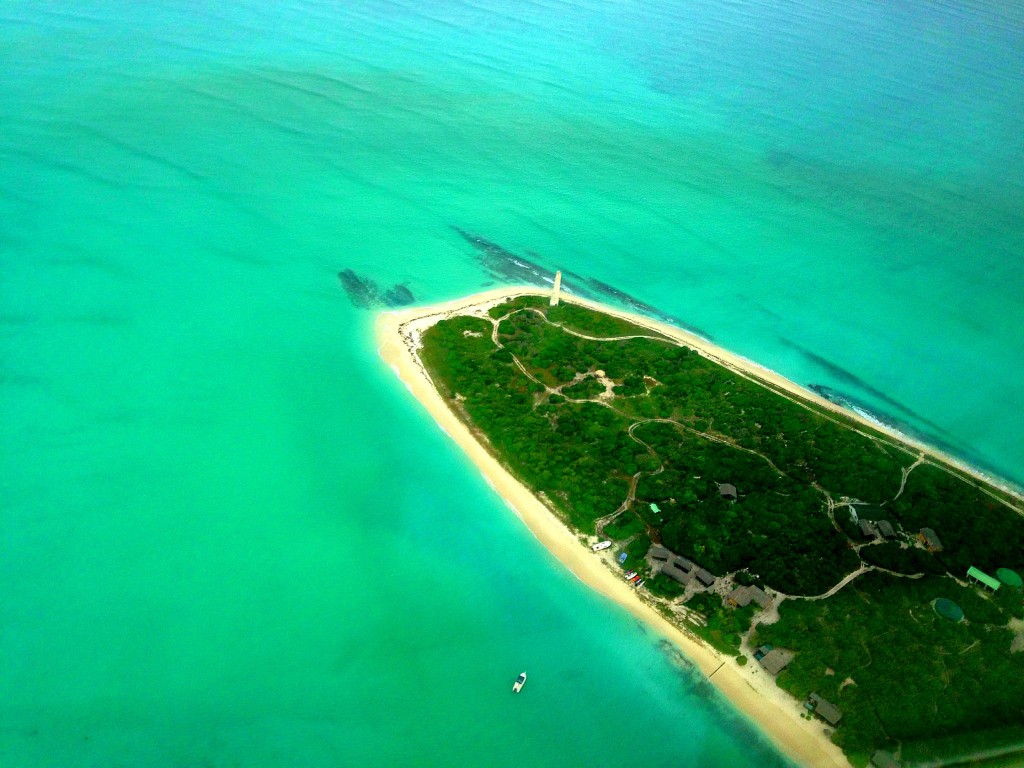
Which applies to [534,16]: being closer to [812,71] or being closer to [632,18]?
[632,18]

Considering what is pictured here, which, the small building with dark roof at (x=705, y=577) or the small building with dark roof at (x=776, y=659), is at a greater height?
the small building with dark roof at (x=705, y=577)

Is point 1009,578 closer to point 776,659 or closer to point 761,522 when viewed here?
point 761,522

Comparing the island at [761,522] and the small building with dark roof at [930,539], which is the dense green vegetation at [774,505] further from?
the small building with dark roof at [930,539]

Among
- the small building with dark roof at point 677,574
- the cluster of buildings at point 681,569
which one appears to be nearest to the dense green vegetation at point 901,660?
the cluster of buildings at point 681,569

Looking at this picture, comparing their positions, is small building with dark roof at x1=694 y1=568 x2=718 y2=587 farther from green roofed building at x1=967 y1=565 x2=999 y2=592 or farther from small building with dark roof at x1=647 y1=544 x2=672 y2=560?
green roofed building at x1=967 y1=565 x2=999 y2=592

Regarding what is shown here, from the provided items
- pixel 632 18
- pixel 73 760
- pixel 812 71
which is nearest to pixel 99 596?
pixel 73 760

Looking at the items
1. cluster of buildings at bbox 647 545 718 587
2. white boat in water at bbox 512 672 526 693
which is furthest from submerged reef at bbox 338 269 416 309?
white boat in water at bbox 512 672 526 693

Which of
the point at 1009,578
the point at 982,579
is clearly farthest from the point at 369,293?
the point at 1009,578
